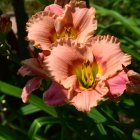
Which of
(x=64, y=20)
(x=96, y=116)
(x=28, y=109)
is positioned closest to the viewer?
(x=64, y=20)

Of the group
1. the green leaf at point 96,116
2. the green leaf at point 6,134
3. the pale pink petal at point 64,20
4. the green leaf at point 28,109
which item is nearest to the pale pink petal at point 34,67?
the pale pink petal at point 64,20

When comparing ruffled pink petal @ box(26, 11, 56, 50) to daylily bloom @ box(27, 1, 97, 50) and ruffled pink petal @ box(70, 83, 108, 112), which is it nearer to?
daylily bloom @ box(27, 1, 97, 50)

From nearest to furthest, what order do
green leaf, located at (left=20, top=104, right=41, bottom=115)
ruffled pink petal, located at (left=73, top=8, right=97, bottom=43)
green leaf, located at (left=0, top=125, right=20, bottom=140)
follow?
ruffled pink petal, located at (left=73, top=8, right=97, bottom=43), green leaf, located at (left=0, top=125, right=20, bottom=140), green leaf, located at (left=20, top=104, right=41, bottom=115)

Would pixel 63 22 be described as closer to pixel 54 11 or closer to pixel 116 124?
pixel 54 11

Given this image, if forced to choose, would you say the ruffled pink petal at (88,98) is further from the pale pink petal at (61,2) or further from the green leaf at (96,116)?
the green leaf at (96,116)

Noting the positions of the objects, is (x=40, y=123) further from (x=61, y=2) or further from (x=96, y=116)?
(x=61, y=2)

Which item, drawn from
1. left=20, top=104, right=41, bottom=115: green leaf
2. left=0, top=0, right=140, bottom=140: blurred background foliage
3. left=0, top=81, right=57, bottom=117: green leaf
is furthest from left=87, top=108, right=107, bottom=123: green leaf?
left=20, top=104, right=41, bottom=115: green leaf

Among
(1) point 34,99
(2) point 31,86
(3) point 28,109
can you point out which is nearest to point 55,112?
(1) point 34,99
